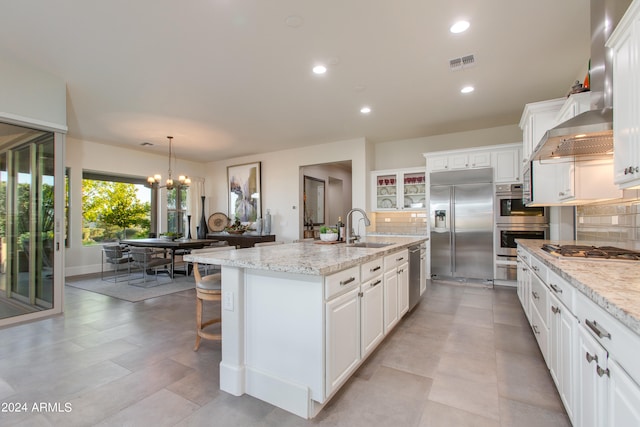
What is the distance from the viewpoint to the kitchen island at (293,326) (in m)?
1.74

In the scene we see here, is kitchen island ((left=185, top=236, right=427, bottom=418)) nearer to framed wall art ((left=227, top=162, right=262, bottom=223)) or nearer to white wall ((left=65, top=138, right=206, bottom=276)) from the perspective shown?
framed wall art ((left=227, top=162, right=262, bottom=223))

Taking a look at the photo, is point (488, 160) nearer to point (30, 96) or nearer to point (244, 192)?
point (244, 192)

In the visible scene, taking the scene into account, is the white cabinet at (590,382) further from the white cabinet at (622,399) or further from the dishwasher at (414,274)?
the dishwasher at (414,274)

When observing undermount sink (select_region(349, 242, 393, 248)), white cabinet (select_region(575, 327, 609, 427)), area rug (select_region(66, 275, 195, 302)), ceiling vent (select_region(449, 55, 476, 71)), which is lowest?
area rug (select_region(66, 275, 195, 302))

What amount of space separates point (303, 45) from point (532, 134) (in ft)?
9.24

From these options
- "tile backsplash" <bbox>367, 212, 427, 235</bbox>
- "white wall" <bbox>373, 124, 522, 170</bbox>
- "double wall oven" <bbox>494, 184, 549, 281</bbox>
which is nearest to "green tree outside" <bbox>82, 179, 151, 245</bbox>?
"tile backsplash" <bbox>367, 212, 427, 235</bbox>

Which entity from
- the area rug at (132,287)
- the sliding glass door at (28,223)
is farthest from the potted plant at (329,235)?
the sliding glass door at (28,223)

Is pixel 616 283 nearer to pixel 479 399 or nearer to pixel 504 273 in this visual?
pixel 479 399

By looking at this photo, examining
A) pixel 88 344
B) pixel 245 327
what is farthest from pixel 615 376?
pixel 88 344

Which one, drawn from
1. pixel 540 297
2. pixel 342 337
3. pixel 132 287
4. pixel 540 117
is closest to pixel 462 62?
pixel 540 117

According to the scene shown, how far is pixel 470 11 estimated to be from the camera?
96.8 inches

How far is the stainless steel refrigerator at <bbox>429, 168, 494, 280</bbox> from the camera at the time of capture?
16.2 feet

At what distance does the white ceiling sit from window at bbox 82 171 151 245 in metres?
1.89

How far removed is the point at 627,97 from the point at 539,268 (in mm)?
1273
